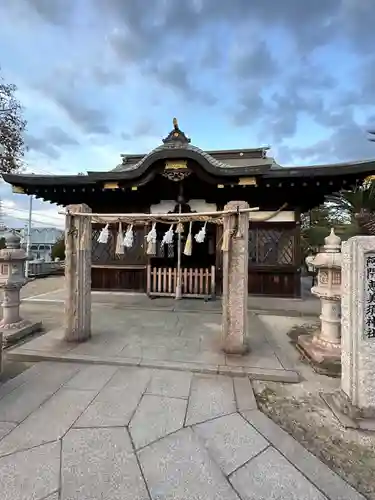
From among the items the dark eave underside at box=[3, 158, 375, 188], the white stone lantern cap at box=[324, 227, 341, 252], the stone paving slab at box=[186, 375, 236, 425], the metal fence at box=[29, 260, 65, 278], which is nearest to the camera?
the stone paving slab at box=[186, 375, 236, 425]

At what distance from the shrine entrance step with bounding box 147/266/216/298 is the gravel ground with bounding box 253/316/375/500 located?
490 cm

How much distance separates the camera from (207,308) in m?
7.23

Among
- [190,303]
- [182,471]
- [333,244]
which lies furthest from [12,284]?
[333,244]

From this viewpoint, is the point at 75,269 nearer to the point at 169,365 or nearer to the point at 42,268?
the point at 169,365

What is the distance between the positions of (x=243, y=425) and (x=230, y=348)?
58.7 inches

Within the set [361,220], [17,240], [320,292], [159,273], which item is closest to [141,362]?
[320,292]

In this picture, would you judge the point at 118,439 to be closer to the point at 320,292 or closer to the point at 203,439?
the point at 203,439

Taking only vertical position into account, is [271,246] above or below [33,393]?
above

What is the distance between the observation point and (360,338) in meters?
2.64

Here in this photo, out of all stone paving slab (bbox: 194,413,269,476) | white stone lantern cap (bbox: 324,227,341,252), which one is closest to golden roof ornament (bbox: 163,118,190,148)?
white stone lantern cap (bbox: 324,227,341,252)

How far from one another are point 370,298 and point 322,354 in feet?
5.01

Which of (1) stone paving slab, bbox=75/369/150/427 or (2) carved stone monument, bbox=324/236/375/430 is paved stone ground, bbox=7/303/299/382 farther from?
(2) carved stone monument, bbox=324/236/375/430

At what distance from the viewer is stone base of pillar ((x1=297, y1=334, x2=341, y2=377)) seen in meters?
3.63

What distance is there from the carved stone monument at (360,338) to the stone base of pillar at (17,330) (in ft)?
15.5
